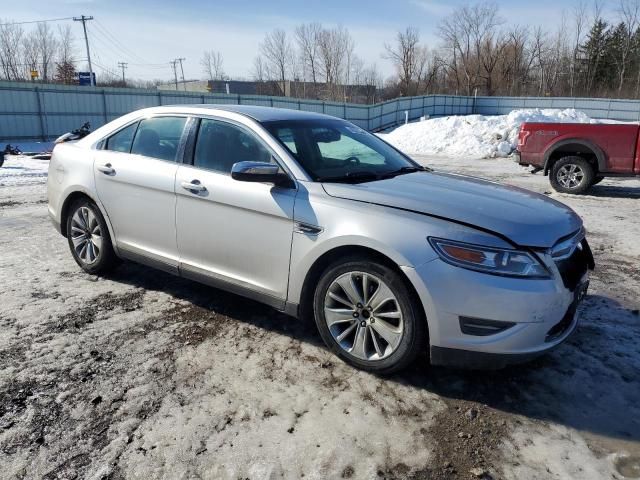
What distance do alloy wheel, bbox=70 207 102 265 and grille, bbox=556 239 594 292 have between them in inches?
155

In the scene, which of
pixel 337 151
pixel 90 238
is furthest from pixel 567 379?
pixel 90 238

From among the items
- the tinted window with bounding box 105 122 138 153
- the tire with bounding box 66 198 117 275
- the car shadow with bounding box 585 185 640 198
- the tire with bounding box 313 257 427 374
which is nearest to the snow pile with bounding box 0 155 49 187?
the tire with bounding box 66 198 117 275

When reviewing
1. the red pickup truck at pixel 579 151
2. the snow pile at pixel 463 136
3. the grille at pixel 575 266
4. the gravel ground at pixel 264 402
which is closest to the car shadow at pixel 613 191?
the red pickup truck at pixel 579 151

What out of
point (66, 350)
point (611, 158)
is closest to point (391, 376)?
point (66, 350)

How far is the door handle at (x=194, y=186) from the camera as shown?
387 centimetres

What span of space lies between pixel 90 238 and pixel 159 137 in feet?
4.42

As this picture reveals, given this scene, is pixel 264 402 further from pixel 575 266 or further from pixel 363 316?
pixel 575 266

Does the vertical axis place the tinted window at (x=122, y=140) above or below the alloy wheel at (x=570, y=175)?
above

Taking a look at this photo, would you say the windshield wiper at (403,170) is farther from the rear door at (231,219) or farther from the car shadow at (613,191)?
the car shadow at (613,191)

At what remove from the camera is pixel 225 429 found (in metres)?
2.73

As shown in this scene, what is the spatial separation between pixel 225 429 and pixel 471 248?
1.68m

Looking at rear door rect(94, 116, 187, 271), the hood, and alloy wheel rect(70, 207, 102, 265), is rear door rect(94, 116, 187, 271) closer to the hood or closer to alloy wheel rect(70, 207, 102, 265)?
alloy wheel rect(70, 207, 102, 265)

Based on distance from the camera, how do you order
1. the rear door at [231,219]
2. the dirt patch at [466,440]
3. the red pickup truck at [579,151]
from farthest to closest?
the red pickup truck at [579,151], the rear door at [231,219], the dirt patch at [466,440]

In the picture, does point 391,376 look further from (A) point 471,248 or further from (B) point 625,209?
(B) point 625,209
